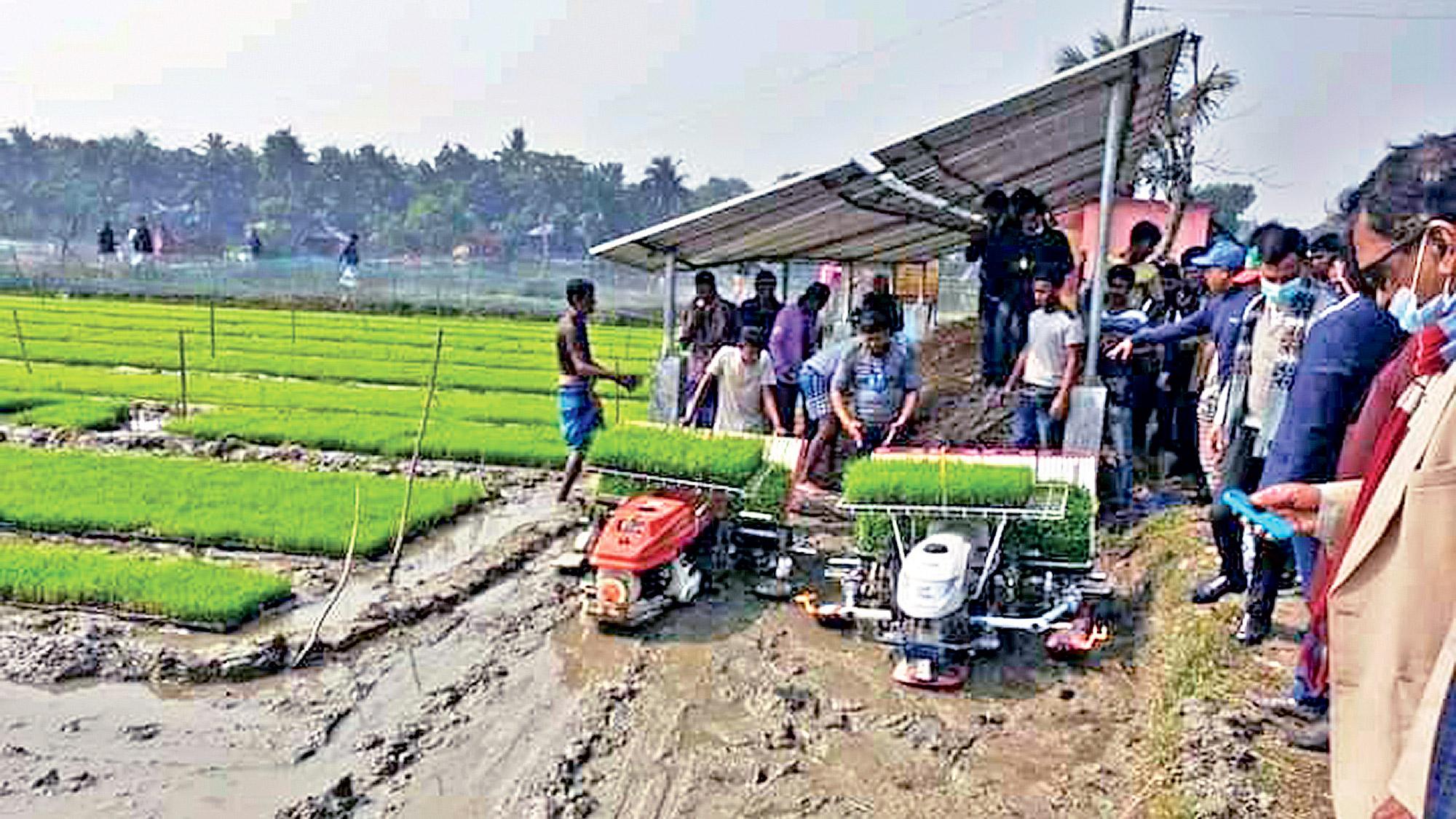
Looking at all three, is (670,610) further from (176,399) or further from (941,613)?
(176,399)

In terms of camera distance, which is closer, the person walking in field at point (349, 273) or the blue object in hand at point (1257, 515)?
the blue object in hand at point (1257, 515)

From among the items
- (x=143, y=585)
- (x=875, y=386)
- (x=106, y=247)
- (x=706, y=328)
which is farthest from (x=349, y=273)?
(x=875, y=386)

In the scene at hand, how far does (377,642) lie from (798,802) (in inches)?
115

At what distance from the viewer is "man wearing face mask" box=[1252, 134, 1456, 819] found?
163 cm

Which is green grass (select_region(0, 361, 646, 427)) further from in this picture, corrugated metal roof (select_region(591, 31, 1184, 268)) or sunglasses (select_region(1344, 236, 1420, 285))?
sunglasses (select_region(1344, 236, 1420, 285))

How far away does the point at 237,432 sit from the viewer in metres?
11.6

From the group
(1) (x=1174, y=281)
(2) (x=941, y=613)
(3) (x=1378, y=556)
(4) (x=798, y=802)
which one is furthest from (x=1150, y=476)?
(3) (x=1378, y=556)

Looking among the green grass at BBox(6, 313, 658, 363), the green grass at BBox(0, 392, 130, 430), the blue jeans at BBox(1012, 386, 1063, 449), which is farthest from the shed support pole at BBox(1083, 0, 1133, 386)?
the green grass at BBox(6, 313, 658, 363)

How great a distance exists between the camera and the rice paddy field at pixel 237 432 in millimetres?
6809

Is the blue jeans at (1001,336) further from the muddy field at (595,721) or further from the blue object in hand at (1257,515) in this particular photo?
A: the blue object in hand at (1257,515)

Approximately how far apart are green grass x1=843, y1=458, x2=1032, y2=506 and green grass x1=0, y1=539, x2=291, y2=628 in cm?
357

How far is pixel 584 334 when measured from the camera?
8211 millimetres

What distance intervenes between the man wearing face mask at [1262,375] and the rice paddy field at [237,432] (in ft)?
17.5

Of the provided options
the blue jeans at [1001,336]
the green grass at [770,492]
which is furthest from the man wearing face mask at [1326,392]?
the blue jeans at [1001,336]
